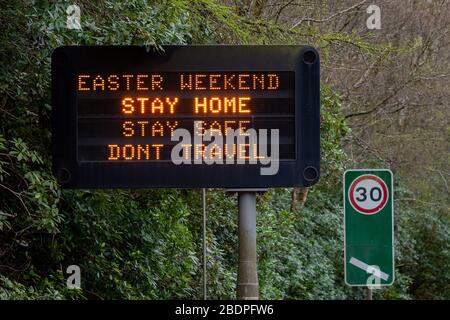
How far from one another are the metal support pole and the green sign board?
1005mm

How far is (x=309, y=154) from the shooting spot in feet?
38.4

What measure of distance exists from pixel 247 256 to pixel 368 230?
51.9 inches

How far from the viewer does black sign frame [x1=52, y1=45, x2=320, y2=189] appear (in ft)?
38.0

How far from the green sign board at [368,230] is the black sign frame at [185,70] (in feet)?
1.80

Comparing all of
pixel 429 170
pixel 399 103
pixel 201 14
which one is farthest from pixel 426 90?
pixel 201 14

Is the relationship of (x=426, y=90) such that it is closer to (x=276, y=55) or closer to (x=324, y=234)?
(x=324, y=234)

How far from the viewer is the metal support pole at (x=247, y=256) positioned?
12102 mm

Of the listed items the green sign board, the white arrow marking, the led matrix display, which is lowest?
the white arrow marking

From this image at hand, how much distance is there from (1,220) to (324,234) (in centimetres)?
1811

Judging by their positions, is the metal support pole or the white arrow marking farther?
the metal support pole

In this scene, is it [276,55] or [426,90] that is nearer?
[276,55]

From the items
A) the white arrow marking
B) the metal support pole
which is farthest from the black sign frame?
the white arrow marking

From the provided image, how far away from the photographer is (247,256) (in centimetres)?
1221

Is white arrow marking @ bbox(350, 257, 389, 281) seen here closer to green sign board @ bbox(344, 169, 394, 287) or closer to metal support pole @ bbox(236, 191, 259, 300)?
green sign board @ bbox(344, 169, 394, 287)
